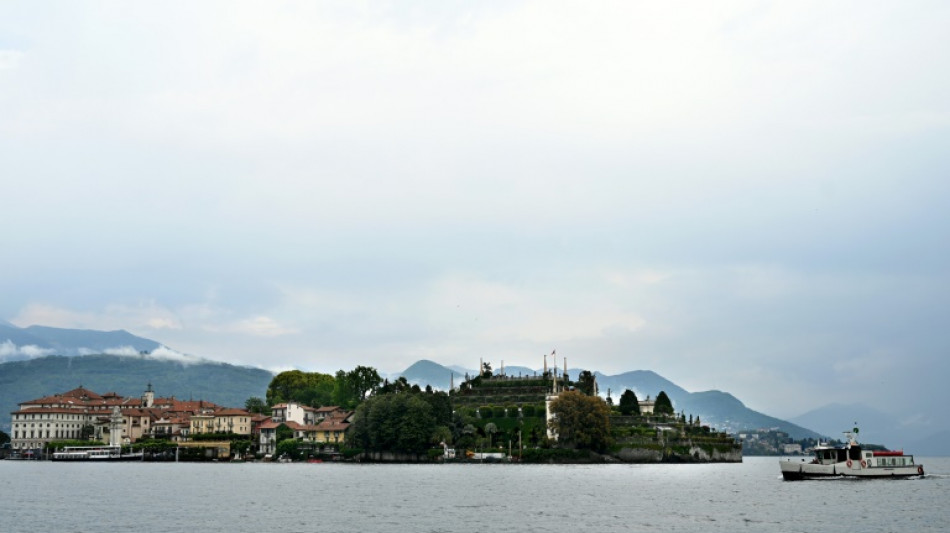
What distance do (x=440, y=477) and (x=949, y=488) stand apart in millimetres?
52807

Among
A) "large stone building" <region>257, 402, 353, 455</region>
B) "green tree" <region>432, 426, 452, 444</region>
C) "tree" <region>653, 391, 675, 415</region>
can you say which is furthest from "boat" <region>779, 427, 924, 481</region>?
"large stone building" <region>257, 402, 353, 455</region>

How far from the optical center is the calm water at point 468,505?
56.8 m

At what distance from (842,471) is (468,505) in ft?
165

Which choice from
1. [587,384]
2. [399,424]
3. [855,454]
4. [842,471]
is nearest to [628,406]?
[587,384]

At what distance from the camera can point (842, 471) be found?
102 metres

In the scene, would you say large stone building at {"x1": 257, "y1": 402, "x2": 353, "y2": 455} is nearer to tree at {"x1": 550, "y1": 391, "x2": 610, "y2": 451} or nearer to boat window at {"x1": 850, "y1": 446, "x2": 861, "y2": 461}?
tree at {"x1": 550, "y1": 391, "x2": 610, "y2": 451}

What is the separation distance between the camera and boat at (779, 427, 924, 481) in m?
102

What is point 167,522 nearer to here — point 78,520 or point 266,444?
point 78,520

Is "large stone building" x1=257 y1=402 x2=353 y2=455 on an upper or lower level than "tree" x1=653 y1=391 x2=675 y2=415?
lower

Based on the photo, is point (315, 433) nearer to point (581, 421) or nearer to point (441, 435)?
point (441, 435)

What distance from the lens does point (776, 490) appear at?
303 ft

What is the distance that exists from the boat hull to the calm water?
1141 millimetres

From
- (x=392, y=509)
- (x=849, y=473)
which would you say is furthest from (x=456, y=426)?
(x=392, y=509)

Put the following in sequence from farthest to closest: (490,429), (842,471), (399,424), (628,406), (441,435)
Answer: (628,406), (490,429), (441,435), (399,424), (842,471)
